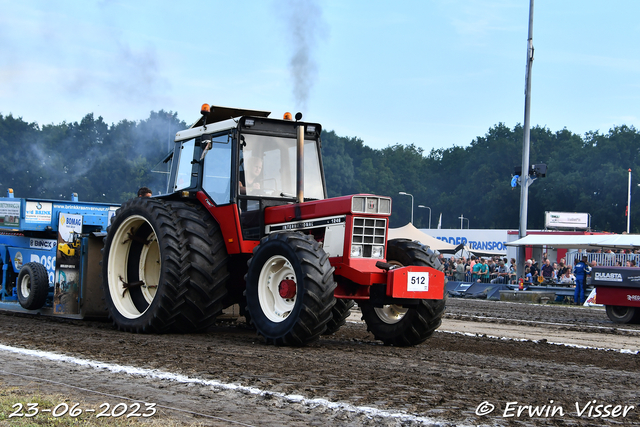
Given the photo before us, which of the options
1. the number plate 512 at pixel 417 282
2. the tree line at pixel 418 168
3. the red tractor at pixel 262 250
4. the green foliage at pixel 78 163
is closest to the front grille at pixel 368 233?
the red tractor at pixel 262 250

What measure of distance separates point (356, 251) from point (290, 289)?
903mm

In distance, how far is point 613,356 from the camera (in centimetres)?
952

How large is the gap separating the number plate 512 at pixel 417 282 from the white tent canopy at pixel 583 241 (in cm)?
2309

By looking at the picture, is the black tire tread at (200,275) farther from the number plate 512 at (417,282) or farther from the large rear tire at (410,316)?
the number plate 512 at (417,282)

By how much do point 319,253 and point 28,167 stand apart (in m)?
39.6

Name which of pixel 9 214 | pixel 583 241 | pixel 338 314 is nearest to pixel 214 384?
pixel 338 314

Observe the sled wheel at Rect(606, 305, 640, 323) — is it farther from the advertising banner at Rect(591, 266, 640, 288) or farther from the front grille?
the front grille

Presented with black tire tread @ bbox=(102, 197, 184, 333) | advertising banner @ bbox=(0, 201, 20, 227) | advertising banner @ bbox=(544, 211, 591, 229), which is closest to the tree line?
advertising banner @ bbox=(0, 201, 20, 227)

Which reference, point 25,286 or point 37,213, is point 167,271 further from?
point 37,213

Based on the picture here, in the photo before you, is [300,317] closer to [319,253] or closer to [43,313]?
[319,253]

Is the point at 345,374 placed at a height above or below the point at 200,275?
below

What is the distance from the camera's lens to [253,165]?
32.8 ft

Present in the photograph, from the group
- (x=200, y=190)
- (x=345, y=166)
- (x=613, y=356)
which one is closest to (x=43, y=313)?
(x=200, y=190)

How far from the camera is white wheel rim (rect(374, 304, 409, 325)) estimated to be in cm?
970
